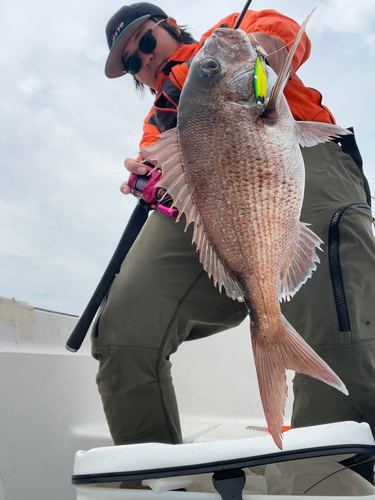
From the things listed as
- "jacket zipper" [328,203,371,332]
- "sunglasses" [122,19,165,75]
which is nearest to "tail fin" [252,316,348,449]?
"jacket zipper" [328,203,371,332]

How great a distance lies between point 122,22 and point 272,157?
4.83 ft

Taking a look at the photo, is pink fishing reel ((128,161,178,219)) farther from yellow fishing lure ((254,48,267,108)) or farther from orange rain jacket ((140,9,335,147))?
yellow fishing lure ((254,48,267,108))

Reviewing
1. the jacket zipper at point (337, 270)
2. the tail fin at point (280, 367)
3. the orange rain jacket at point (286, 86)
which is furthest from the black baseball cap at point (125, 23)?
the tail fin at point (280, 367)

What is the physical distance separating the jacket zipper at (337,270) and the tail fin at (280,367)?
1.49 feet

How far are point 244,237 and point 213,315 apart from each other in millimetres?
637

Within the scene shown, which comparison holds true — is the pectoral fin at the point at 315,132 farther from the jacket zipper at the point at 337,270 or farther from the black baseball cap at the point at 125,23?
the black baseball cap at the point at 125,23

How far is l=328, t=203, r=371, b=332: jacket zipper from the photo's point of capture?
1325mm

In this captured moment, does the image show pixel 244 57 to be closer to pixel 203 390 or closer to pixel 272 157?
pixel 272 157

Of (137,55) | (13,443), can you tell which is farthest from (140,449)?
(137,55)

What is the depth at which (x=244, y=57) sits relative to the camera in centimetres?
109

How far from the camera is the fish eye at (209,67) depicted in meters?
1.09

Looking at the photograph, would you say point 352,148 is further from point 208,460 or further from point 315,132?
point 208,460

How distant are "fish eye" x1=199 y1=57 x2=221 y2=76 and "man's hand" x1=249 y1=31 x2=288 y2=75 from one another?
0.22 m

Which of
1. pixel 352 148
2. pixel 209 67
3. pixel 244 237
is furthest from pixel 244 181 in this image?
pixel 352 148
